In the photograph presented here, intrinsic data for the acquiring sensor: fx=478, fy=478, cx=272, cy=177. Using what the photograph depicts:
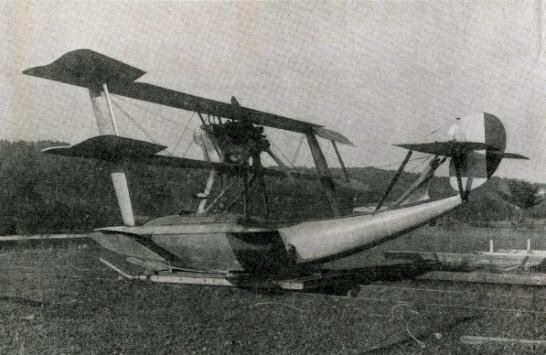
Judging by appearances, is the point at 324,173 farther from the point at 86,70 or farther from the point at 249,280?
the point at 86,70

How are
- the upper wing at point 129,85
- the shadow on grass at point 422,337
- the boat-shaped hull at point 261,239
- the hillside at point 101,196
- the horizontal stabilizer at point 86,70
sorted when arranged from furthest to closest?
the hillside at point 101,196, the upper wing at point 129,85, the horizontal stabilizer at point 86,70, the boat-shaped hull at point 261,239, the shadow on grass at point 422,337

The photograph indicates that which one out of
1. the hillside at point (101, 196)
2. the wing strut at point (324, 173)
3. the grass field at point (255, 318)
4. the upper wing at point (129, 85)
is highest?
the upper wing at point (129, 85)

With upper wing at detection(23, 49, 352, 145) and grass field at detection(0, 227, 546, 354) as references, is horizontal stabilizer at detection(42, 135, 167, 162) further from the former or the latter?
grass field at detection(0, 227, 546, 354)

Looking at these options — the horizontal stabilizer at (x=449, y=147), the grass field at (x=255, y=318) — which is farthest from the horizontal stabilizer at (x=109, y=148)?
the horizontal stabilizer at (x=449, y=147)

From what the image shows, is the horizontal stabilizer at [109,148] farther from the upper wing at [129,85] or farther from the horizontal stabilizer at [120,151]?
the upper wing at [129,85]

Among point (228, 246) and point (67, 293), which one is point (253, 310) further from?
point (67, 293)

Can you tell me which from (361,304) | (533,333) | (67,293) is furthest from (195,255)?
(533,333)

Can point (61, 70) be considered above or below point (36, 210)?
above
